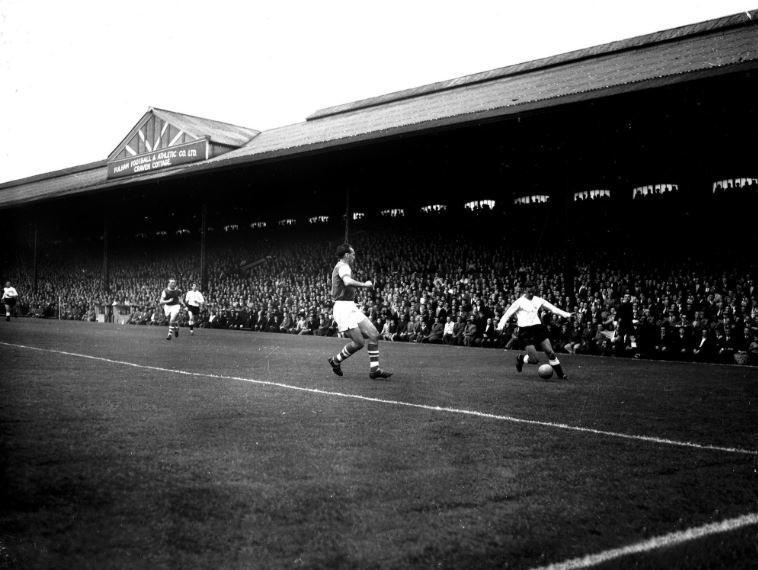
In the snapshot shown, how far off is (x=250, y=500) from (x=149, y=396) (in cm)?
434

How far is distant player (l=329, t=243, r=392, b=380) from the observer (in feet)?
33.0

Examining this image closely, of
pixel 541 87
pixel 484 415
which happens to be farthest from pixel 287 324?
pixel 484 415

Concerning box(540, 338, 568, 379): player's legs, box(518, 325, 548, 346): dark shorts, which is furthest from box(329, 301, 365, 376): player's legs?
box(518, 325, 548, 346): dark shorts

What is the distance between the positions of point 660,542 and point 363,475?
1.85 meters

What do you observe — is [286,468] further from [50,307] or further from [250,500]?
[50,307]

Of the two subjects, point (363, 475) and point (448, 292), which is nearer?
point (363, 475)

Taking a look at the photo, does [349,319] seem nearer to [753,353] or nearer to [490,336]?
[753,353]

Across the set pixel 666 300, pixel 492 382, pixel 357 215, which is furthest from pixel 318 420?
pixel 357 215

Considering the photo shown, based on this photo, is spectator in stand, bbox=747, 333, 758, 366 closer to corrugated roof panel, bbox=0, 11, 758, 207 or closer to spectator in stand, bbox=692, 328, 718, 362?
spectator in stand, bbox=692, 328, 718, 362

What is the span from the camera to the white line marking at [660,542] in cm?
304

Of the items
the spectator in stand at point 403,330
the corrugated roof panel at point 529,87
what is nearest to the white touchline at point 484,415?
the corrugated roof panel at point 529,87


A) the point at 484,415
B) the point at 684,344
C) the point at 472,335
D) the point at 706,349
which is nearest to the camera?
the point at 484,415

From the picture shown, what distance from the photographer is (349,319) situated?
33.4ft

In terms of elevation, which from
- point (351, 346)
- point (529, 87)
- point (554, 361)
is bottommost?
point (554, 361)
